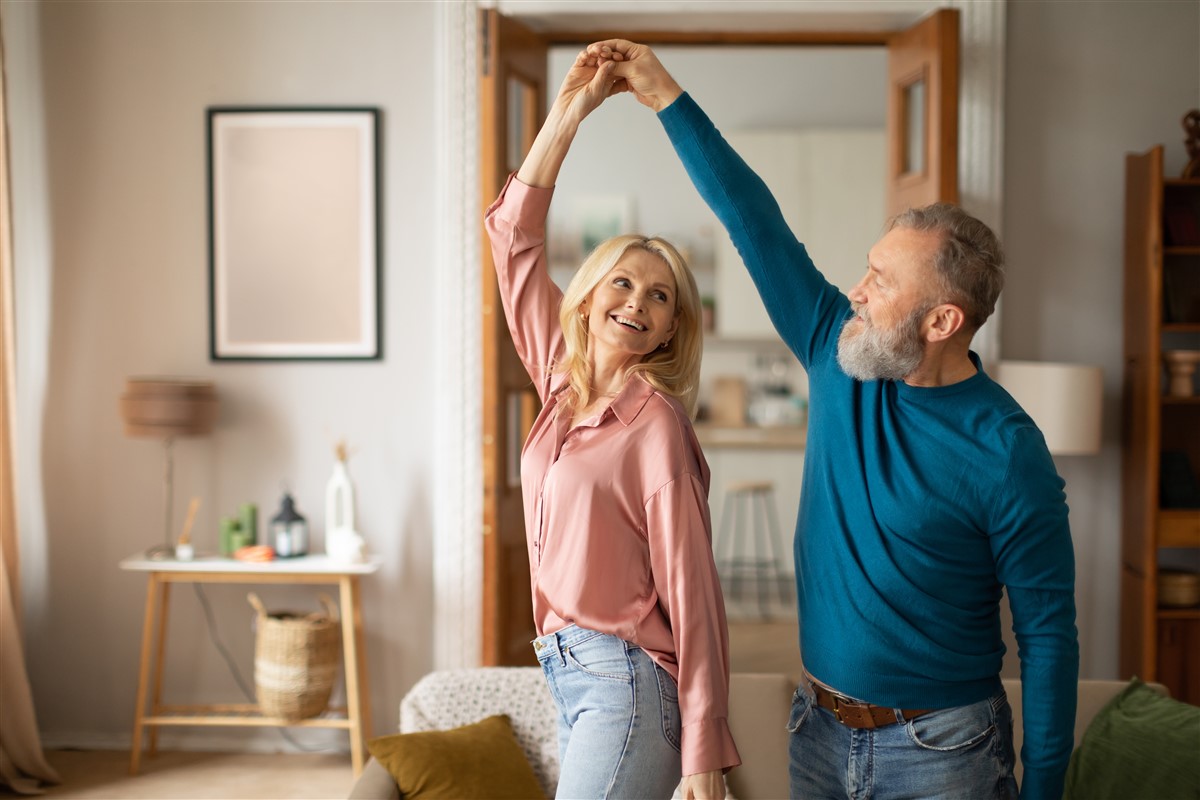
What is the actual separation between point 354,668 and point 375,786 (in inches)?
62.6

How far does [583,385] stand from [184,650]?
3.29m

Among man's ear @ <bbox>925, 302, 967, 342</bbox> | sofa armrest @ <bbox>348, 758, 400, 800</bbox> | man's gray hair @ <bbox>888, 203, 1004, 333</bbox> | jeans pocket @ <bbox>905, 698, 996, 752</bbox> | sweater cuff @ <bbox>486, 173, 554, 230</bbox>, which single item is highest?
sweater cuff @ <bbox>486, 173, 554, 230</bbox>

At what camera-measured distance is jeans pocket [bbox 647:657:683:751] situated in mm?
1578

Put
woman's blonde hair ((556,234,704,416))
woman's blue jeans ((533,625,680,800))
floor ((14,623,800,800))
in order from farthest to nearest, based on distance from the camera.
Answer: floor ((14,623,800,800)) → woman's blonde hair ((556,234,704,416)) → woman's blue jeans ((533,625,680,800))

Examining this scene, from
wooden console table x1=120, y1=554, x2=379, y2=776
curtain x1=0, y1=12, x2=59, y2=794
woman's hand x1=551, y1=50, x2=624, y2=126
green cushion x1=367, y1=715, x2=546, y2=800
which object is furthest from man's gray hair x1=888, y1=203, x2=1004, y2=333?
curtain x1=0, y1=12, x2=59, y2=794

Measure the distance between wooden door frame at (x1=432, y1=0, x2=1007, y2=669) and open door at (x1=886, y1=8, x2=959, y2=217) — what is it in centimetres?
17

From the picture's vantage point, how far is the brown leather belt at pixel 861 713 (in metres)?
1.65

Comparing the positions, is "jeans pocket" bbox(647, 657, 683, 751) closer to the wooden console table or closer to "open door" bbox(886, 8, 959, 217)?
the wooden console table

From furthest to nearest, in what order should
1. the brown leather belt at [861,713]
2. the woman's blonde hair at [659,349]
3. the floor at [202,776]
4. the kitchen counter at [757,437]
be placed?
the kitchen counter at [757,437]
the floor at [202,776]
the woman's blonde hair at [659,349]
the brown leather belt at [861,713]

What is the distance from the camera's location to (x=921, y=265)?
5.47 ft

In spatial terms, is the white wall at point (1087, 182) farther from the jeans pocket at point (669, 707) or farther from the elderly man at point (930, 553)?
the jeans pocket at point (669, 707)

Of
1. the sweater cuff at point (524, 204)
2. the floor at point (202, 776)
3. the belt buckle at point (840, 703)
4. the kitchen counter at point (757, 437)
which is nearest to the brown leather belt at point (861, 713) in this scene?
the belt buckle at point (840, 703)

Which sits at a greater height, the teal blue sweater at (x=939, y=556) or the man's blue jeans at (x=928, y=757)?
the teal blue sweater at (x=939, y=556)

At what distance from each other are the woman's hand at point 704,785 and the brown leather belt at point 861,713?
245 millimetres
